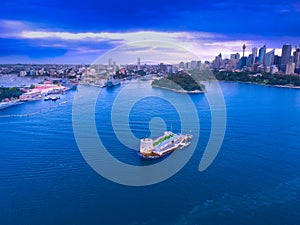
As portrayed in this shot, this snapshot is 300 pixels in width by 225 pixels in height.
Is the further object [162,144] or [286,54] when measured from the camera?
[286,54]

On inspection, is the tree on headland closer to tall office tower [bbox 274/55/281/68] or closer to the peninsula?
the peninsula

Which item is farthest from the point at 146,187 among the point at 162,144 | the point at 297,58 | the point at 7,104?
the point at 297,58

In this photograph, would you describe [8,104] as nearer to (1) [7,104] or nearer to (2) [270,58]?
(1) [7,104]

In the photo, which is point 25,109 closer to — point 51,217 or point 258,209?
point 51,217

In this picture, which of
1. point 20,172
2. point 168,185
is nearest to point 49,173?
point 20,172

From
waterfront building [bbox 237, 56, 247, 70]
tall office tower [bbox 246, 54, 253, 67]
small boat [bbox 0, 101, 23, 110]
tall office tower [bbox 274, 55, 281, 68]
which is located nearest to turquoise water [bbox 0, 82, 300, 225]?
small boat [bbox 0, 101, 23, 110]
